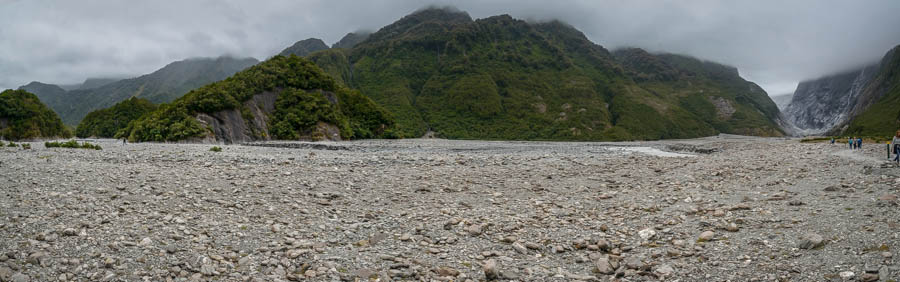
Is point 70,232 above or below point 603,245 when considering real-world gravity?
above

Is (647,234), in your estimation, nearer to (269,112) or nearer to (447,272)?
(447,272)

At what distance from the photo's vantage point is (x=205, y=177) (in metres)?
13.3

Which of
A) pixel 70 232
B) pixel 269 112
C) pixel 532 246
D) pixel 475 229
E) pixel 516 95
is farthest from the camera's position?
pixel 516 95

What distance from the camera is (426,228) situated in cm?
976

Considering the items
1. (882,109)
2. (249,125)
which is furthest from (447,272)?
(882,109)

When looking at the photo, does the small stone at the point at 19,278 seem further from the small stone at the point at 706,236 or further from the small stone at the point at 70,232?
the small stone at the point at 706,236

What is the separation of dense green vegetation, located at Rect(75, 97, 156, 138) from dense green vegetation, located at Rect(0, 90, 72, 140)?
31.6 m

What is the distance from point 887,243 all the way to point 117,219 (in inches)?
580

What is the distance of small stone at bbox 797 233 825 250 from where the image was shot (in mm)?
7145

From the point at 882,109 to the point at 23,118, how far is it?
8128 inches

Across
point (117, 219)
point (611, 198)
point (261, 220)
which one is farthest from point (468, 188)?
point (117, 219)

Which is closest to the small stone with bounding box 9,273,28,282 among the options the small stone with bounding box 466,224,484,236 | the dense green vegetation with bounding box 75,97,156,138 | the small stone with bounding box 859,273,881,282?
the small stone with bounding box 466,224,484,236

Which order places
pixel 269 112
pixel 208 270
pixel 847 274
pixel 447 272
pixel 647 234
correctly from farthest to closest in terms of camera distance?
pixel 269 112 → pixel 647 234 → pixel 447 272 → pixel 208 270 → pixel 847 274

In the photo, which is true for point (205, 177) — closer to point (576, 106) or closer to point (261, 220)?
point (261, 220)
